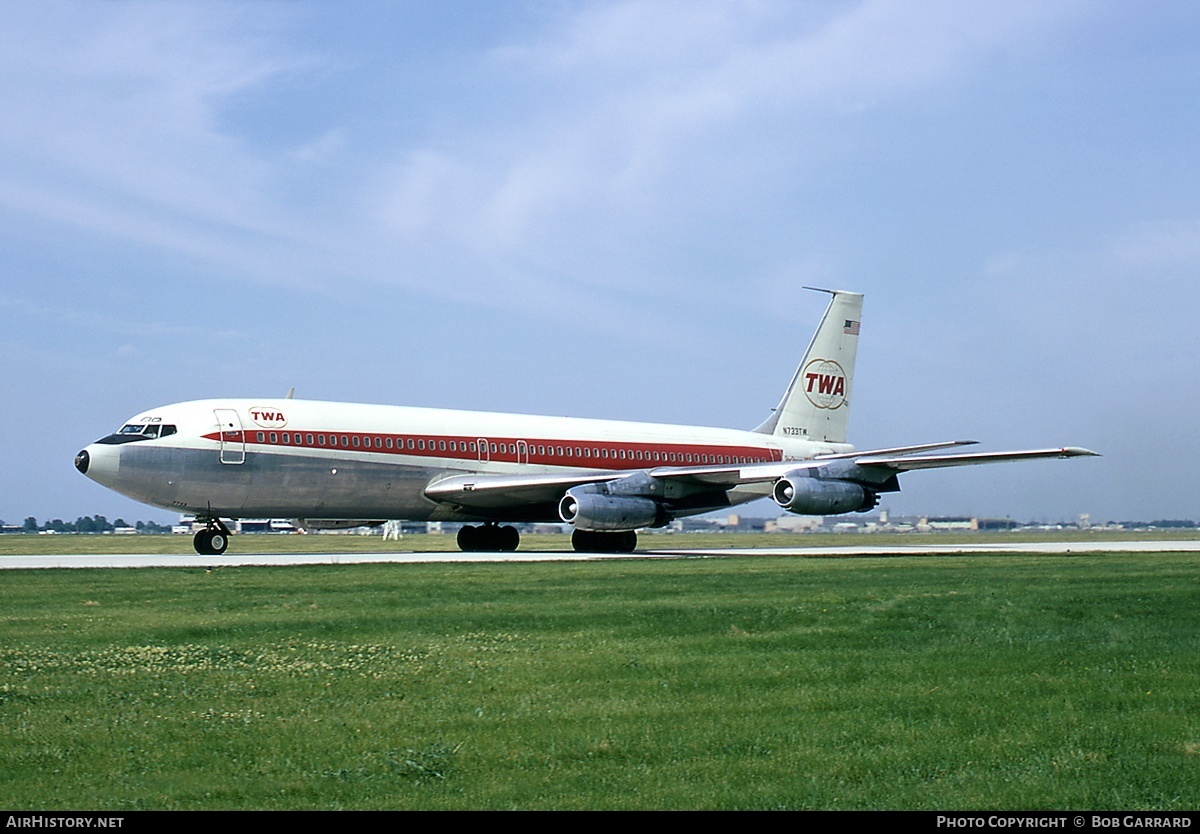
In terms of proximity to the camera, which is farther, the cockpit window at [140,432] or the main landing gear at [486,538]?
the main landing gear at [486,538]

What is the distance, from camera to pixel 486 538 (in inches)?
1626

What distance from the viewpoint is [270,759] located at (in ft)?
26.5

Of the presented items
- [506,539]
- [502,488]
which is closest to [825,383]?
[506,539]

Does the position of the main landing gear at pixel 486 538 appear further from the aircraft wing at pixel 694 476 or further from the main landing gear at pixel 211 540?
the main landing gear at pixel 211 540

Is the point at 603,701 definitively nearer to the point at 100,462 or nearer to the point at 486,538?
the point at 100,462

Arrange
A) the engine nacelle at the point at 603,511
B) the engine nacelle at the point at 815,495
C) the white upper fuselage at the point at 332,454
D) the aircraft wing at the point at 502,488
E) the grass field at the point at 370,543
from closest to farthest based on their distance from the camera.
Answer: the white upper fuselage at the point at 332,454 → the engine nacelle at the point at 603,511 → the aircraft wing at the point at 502,488 → the engine nacelle at the point at 815,495 → the grass field at the point at 370,543

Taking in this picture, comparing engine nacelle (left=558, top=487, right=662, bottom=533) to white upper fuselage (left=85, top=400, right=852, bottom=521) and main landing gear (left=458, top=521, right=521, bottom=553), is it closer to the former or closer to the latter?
white upper fuselage (left=85, top=400, right=852, bottom=521)

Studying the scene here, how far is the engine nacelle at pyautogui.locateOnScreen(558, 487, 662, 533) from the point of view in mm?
36375

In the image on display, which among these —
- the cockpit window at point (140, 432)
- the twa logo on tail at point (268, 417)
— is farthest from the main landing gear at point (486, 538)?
the cockpit window at point (140, 432)

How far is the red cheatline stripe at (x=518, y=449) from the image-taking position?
3452 cm

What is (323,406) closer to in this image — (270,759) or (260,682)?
(260,682)

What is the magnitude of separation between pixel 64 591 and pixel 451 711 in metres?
12.8

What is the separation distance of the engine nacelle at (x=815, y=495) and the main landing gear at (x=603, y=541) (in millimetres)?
5332
